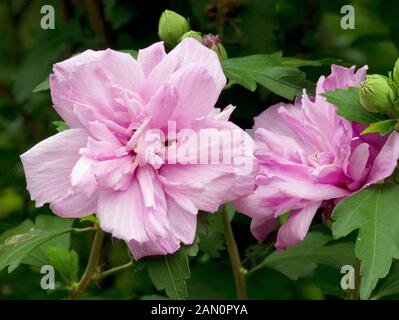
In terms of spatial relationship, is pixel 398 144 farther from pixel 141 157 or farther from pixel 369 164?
pixel 141 157

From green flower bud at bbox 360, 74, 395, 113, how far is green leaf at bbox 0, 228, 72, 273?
1.69 ft

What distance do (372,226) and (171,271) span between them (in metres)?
0.26

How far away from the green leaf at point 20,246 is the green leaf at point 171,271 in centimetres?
22

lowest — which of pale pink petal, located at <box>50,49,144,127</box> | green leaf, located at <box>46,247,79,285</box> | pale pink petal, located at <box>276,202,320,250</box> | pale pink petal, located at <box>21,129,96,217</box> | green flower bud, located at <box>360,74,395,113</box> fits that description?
green leaf, located at <box>46,247,79,285</box>

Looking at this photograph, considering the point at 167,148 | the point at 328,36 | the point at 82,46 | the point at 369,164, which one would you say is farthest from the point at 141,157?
the point at 328,36

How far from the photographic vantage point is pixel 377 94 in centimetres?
111

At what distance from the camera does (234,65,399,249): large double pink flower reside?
1.11 m

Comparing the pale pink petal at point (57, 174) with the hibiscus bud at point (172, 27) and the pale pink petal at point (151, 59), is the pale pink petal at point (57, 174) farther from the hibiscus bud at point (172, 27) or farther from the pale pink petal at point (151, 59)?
the hibiscus bud at point (172, 27)

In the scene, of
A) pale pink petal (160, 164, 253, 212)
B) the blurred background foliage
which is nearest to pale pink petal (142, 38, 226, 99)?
pale pink petal (160, 164, 253, 212)

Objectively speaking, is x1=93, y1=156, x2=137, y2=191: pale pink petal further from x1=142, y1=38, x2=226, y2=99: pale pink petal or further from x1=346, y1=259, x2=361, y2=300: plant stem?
x1=346, y1=259, x2=361, y2=300: plant stem

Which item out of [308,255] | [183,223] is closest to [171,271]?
[183,223]

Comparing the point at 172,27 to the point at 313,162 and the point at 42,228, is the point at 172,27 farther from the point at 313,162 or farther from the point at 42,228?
the point at 42,228

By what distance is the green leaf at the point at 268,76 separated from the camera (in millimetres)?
1240
